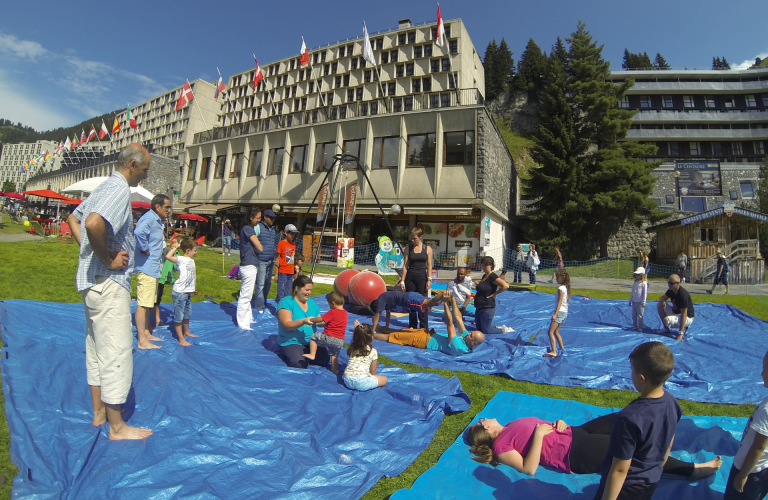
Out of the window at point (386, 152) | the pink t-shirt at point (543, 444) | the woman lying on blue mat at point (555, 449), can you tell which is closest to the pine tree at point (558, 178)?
the window at point (386, 152)

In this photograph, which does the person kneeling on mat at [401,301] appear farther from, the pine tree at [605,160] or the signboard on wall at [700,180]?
the signboard on wall at [700,180]

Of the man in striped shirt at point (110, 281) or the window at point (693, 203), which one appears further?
the window at point (693, 203)

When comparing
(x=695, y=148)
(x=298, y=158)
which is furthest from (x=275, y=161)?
(x=695, y=148)

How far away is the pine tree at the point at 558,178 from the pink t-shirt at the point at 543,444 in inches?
968

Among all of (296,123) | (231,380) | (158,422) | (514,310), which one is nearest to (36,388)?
(158,422)

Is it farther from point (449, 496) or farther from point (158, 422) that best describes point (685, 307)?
point (158, 422)

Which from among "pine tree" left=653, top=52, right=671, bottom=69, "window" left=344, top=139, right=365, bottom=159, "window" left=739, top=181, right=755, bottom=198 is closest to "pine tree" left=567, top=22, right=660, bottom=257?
"window" left=344, top=139, right=365, bottom=159

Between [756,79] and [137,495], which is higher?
[756,79]

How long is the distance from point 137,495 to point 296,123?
2703 cm

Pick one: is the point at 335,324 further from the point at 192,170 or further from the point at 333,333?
the point at 192,170

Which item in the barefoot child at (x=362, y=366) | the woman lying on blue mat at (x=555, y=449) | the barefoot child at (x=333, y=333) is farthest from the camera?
the barefoot child at (x=333, y=333)

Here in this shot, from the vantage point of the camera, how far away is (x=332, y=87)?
5028 cm

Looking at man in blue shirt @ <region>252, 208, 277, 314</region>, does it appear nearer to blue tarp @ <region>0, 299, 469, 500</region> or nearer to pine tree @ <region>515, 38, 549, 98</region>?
blue tarp @ <region>0, 299, 469, 500</region>

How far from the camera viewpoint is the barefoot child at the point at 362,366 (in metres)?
4.74
